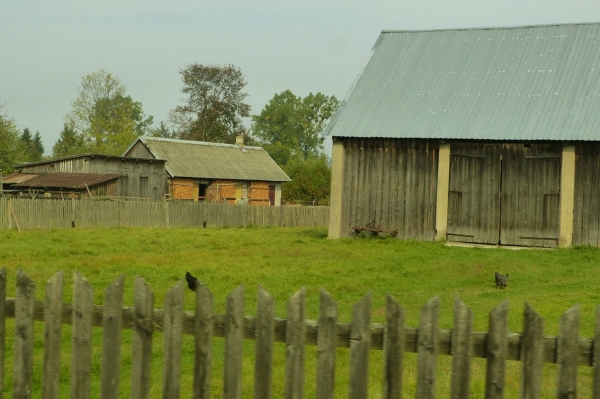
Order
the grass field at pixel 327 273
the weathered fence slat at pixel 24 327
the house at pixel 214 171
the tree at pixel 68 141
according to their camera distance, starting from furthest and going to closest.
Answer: the tree at pixel 68 141, the house at pixel 214 171, the grass field at pixel 327 273, the weathered fence slat at pixel 24 327

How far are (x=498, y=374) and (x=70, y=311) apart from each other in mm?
2646

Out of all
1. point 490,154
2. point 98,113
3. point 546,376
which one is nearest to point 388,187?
point 490,154

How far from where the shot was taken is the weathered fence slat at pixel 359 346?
184 inches

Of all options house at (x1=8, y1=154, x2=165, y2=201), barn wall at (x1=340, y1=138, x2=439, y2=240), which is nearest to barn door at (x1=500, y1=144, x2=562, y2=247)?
barn wall at (x1=340, y1=138, x2=439, y2=240)

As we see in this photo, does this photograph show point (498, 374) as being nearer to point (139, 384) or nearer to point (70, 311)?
point (139, 384)

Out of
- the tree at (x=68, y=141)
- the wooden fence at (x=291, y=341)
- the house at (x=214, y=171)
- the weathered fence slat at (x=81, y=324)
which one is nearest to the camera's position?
the wooden fence at (x=291, y=341)

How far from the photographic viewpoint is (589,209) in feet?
79.5

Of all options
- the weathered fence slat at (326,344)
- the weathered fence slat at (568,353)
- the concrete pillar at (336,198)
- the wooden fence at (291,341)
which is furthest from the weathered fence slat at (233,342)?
the concrete pillar at (336,198)

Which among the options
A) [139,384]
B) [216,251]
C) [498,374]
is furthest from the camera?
[216,251]

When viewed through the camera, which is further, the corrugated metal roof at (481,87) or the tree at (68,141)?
the tree at (68,141)

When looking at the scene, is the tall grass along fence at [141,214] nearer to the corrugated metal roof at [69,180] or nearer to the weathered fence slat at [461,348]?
the corrugated metal roof at [69,180]

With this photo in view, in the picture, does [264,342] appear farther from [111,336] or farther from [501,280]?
[501,280]

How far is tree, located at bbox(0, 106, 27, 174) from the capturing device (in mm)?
64312

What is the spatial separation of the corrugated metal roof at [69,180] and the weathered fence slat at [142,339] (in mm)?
37163
